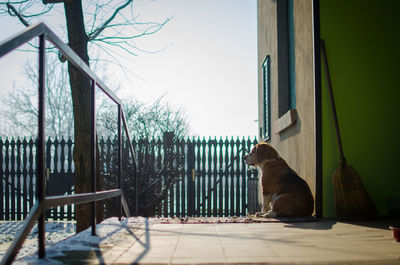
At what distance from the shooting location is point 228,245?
6.89ft

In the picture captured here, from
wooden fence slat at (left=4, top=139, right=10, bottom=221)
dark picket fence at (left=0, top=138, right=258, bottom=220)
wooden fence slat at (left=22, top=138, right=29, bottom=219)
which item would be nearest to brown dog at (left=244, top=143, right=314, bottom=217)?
dark picket fence at (left=0, top=138, right=258, bottom=220)

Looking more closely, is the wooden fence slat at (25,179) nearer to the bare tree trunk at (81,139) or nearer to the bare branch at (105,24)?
the bare branch at (105,24)

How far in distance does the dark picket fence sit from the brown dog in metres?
4.62

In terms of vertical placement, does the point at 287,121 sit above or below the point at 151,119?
below

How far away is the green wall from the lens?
3797 millimetres

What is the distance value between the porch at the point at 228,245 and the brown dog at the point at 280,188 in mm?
708

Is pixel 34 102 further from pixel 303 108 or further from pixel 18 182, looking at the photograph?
pixel 303 108

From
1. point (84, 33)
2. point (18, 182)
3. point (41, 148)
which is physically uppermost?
point (84, 33)

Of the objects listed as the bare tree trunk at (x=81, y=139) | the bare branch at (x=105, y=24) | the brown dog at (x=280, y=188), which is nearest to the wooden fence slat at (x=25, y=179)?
the bare branch at (x=105, y=24)

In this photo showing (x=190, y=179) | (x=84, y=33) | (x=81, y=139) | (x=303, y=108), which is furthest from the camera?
(x=190, y=179)

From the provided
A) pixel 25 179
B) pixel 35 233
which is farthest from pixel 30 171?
pixel 35 233

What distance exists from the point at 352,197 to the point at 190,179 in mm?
5970

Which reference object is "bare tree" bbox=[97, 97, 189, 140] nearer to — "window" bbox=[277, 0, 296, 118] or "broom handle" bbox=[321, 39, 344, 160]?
"window" bbox=[277, 0, 296, 118]

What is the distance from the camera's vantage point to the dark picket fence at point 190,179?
9.05 meters
